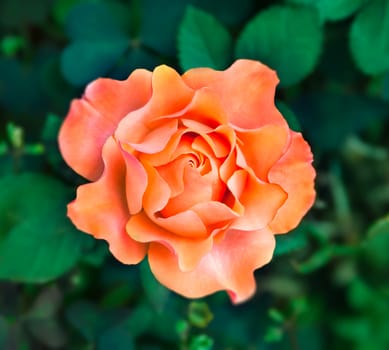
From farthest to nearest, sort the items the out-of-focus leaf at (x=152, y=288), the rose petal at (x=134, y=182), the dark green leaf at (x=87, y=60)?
the dark green leaf at (x=87, y=60)
the out-of-focus leaf at (x=152, y=288)
the rose petal at (x=134, y=182)

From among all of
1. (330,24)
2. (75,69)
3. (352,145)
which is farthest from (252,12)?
(352,145)

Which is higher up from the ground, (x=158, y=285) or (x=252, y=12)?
(x=252, y=12)

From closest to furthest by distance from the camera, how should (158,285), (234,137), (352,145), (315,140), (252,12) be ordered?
(234,137)
(158,285)
(252,12)
(315,140)
(352,145)

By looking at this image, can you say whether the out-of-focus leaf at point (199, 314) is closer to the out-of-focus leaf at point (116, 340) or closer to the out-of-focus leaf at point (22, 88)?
the out-of-focus leaf at point (116, 340)

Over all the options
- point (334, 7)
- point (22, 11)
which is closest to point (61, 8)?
point (22, 11)

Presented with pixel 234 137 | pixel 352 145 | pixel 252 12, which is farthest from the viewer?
pixel 352 145

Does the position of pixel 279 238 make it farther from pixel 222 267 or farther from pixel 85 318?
pixel 85 318

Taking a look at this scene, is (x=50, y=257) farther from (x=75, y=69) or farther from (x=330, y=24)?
(x=330, y=24)

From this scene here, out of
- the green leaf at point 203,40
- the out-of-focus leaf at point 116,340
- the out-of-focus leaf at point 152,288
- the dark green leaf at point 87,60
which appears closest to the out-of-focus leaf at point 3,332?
the out-of-focus leaf at point 116,340
